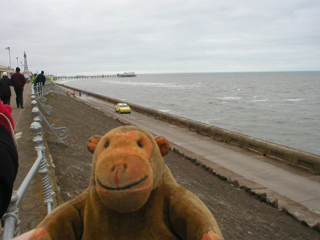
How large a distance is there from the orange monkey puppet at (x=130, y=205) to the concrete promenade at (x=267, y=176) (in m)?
6.85

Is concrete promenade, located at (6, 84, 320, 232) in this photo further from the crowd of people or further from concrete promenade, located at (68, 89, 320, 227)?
the crowd of people

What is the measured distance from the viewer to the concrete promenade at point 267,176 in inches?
326

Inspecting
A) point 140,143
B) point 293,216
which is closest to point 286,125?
point 293,216

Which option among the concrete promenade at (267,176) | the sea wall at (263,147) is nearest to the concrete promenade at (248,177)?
the concrete promenade at (267,176)

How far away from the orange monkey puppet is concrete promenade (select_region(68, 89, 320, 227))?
6.85 metres

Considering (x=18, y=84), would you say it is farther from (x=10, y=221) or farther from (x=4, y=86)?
(x=10, y=221)

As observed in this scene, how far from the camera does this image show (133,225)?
1.74 metres

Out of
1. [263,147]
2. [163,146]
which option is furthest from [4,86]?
[263,147]

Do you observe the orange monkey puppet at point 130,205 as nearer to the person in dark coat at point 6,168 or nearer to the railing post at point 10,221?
the railing post at point 10,221

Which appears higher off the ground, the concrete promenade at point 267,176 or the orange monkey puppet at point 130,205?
the orange monkey puppet at point 130,205

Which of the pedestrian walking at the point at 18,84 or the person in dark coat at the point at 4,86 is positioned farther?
the pedestrian walking at the point at 18,84

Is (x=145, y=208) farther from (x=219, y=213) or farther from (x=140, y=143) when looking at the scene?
(x=219, y=213)

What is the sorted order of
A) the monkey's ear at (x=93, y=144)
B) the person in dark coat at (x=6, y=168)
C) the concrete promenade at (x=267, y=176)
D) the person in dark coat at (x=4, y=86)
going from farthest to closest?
the person in dark coat at (x=4, y=86) < the concrete promenade at (x=267, y=176) < the monkey's ear at (x=93, y=144) < the person in dark coat at (x=6, y=168)

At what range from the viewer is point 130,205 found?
1.59m
